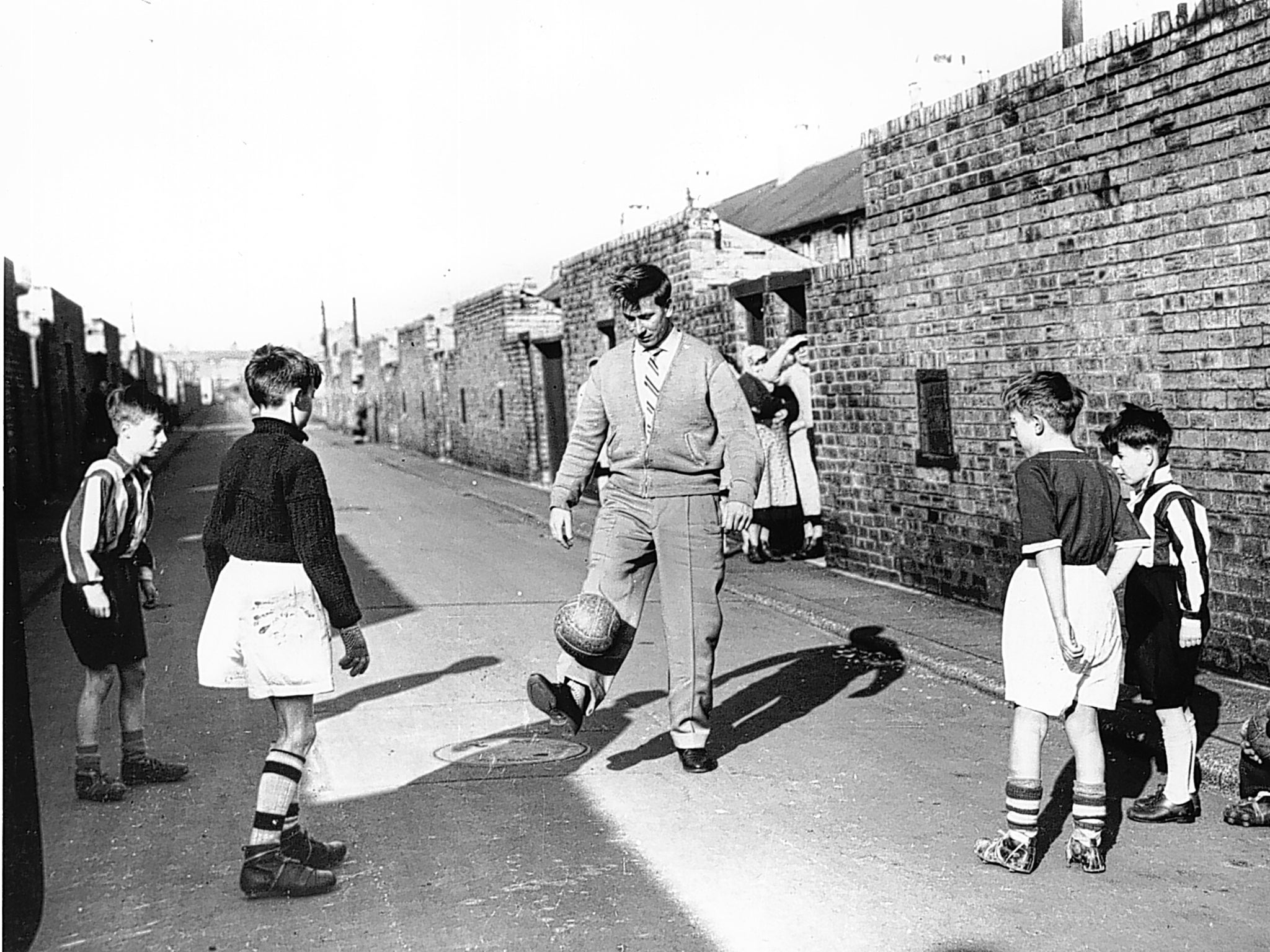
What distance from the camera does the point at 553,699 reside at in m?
5.82

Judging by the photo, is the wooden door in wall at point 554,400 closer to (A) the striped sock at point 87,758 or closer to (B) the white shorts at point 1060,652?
(A) the striped sock at point 87,758

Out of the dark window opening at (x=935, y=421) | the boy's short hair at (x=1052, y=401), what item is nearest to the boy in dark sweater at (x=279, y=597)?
the boy's short hair at (x=1052, y=401)

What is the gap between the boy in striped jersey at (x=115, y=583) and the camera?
5.47 metres

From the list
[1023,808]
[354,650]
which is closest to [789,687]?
[1023,808]

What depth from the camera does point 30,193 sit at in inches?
163

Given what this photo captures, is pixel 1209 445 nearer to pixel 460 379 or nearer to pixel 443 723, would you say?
pixel 443 723

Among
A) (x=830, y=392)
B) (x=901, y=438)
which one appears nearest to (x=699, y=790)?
(x=901, y=438)

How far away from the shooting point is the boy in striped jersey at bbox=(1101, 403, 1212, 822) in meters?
5.18

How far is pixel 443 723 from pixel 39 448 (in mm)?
17533

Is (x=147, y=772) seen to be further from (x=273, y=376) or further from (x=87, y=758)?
(x=273, y=376)

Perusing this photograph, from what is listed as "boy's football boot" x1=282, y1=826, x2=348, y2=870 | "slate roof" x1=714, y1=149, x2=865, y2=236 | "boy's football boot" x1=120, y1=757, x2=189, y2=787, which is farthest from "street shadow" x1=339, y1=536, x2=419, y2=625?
"slate roof" x1=714, y1=149, x2=865, y2=236

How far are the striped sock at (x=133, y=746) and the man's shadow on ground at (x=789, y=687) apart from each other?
6.34 ft

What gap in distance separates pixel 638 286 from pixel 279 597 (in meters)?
2.13

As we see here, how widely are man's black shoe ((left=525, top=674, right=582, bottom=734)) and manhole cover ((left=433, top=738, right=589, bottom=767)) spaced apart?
0.37m
